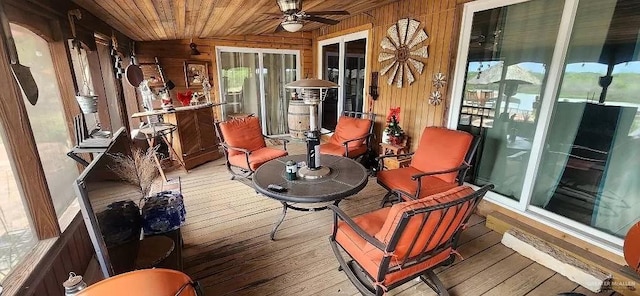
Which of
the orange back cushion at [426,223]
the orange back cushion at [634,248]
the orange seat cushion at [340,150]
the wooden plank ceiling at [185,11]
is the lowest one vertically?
the orange back cushion at [634,248]

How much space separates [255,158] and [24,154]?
2.03 meters

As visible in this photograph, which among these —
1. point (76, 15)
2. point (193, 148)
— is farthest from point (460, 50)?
point (193, 148)

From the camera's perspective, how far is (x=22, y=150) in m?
1.29

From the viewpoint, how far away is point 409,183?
2.44 meters

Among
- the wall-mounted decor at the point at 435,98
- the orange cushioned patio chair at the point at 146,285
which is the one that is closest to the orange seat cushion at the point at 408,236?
the orange cushioned patio chair at the point at 146,285

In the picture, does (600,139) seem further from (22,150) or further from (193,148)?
(193,148)

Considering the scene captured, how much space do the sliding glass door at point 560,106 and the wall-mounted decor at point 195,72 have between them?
4164 mm

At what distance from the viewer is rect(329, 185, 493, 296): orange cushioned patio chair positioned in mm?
1219

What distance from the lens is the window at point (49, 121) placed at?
1.68 meters

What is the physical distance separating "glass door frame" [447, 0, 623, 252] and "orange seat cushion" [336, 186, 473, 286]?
4.35 feet

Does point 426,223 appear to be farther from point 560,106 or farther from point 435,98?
point 435,98

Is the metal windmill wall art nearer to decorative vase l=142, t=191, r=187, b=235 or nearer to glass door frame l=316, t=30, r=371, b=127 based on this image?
glass door frame l=316, t=30, r=371, b=127

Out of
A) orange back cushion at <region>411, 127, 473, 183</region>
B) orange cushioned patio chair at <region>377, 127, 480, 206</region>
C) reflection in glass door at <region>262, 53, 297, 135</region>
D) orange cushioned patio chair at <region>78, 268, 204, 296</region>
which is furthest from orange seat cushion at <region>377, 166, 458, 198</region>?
reflection in glass door at <region>262, 53, 297, 135</region>

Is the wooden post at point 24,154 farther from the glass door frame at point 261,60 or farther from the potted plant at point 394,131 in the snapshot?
the glass door frame at point 261,60
